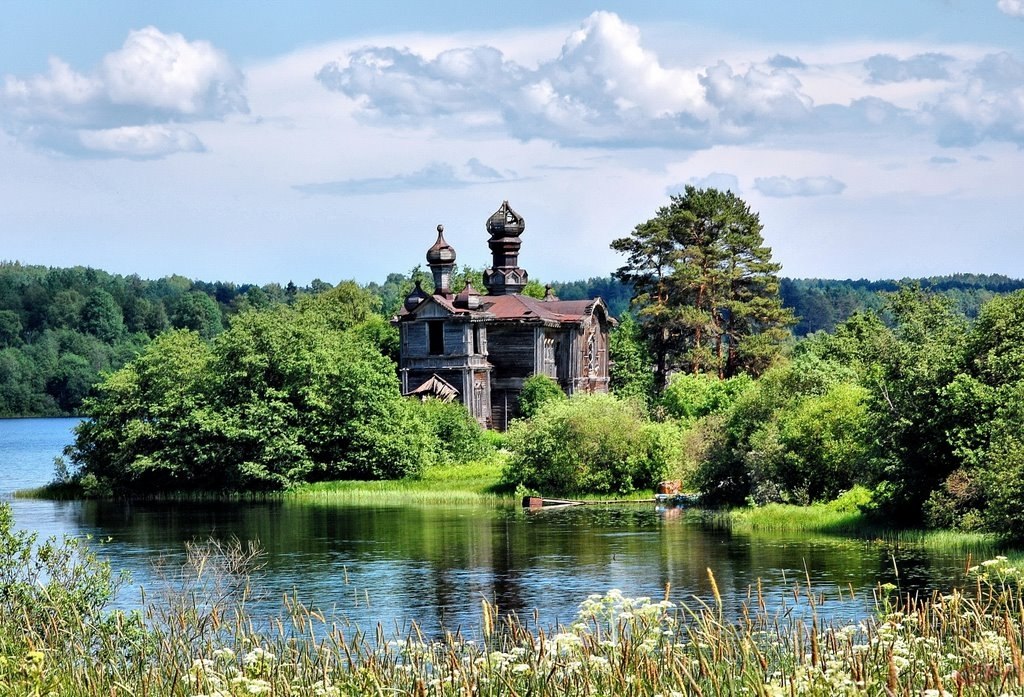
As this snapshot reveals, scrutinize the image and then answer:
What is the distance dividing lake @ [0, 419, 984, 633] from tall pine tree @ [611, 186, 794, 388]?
88.3 feet

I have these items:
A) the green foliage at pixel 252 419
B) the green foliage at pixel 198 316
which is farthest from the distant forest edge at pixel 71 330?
the green foliage at pixel 252 419

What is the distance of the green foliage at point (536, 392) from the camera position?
71.4 metres

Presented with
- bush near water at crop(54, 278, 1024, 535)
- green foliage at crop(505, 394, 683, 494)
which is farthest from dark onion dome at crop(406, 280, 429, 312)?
green foliage at crop(505, 394, 683, 494)

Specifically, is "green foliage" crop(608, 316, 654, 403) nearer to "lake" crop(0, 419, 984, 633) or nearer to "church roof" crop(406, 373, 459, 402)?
"church roof" crop(406, 373, 459, 402)

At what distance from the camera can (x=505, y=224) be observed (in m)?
80.9

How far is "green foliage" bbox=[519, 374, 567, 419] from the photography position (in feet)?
234

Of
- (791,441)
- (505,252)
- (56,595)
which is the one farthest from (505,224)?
(56,595)

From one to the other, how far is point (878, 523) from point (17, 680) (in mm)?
27777

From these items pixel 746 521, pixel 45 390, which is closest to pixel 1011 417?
pixel 746 521

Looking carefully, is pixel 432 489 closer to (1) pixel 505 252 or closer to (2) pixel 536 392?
(2) pixel 536 392

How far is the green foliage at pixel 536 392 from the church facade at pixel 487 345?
1.43 metres

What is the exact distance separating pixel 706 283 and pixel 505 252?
38.3ft

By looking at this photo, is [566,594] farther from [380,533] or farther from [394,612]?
[380,533]

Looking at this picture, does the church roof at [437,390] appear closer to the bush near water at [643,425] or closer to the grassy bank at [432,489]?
the bush near water at [643,425]
